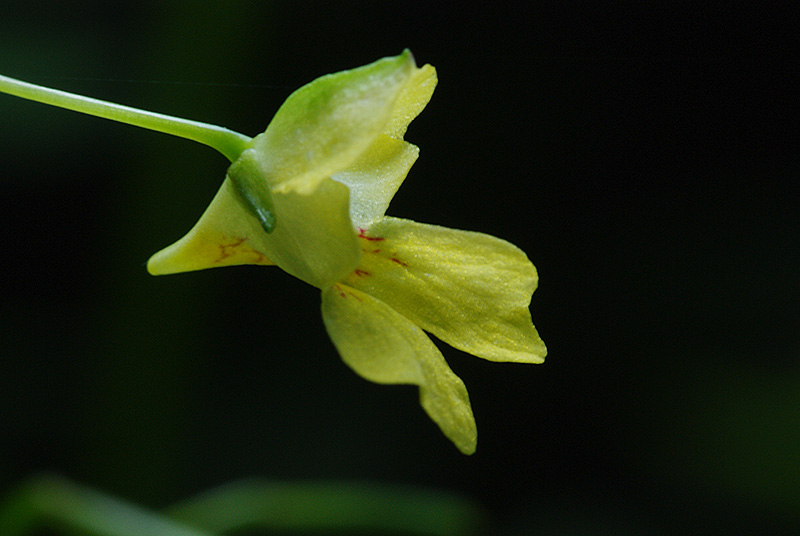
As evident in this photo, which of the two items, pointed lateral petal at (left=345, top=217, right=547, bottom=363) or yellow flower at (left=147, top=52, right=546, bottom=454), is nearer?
yellow flower at (left=147, top=52, right=546, bottom=454)

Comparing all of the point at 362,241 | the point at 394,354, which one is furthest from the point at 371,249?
the point at 394,354

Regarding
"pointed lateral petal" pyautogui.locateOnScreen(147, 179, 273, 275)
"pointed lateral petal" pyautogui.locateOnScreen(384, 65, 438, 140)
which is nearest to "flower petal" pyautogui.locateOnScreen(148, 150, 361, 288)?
"pointed lateral petal" pyautogui.locateOnScreen(147, 179, 273, 275)

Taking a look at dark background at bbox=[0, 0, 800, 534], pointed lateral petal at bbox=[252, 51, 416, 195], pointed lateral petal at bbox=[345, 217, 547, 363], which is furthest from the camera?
dark background at bbox=[0, 0, 800, 534]

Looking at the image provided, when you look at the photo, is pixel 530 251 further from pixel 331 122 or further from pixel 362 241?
pixel 331 122

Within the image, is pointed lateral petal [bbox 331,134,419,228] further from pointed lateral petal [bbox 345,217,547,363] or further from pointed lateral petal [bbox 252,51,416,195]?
pointed lateral petal [bbox 252,51,416,195]

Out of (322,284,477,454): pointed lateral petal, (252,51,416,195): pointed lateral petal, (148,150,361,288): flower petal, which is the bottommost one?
(322,284,477,454): pointed lateral petal

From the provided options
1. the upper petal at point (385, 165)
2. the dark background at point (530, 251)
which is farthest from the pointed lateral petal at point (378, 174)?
the dark background at point (530, 251)
